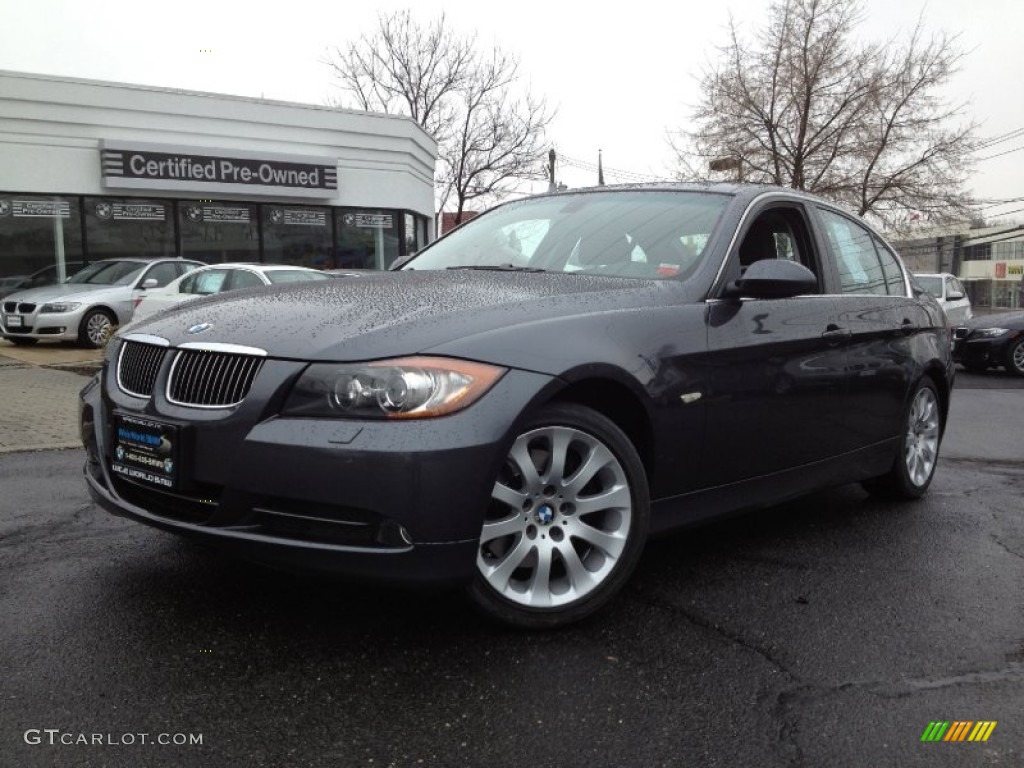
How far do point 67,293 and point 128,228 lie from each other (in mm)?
5088

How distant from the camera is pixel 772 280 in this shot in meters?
3.55

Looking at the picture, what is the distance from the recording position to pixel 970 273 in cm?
8106

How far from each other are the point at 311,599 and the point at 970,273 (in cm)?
8896

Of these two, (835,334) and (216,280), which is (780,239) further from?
(216,280)

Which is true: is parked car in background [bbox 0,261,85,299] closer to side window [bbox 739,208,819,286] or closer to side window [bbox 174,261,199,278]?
side window [bbox 174,261,199,278]

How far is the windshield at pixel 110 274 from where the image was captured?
14438 mm

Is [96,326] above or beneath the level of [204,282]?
beneath

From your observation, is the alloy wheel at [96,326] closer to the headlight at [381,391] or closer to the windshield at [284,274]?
the windshield at [284,274]

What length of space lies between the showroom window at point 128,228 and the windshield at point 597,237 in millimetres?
15630

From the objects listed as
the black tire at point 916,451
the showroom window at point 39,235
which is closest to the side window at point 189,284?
the showroom window at point 39,235

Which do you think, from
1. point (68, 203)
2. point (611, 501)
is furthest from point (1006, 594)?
point (68, 203)

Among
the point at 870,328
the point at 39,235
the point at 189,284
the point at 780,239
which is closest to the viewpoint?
the point at 780,239

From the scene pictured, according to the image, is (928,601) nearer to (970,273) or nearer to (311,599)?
(311,599)

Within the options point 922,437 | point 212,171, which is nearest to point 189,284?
point 212,171
